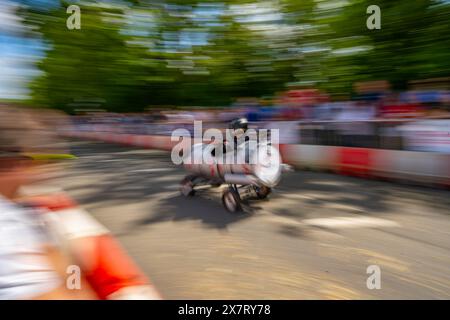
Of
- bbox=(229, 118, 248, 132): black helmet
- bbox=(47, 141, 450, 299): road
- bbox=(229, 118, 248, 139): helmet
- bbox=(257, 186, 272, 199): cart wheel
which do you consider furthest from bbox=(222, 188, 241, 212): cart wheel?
bbox=(229, 118, 248, 132): black helmet

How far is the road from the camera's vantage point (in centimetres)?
350

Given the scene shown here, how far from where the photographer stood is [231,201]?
6.27 metres

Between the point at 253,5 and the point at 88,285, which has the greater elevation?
the point at 253,5

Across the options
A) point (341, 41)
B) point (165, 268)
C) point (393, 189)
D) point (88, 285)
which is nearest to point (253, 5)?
point (341, 41)

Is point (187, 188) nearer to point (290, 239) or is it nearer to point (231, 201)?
point (231, 201)

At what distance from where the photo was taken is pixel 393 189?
7.66 meters

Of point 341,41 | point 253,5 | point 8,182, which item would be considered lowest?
point 8,182

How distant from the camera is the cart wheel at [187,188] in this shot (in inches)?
296

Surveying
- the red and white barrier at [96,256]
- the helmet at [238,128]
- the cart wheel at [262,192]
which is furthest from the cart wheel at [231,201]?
the red and white barrier at [96,256]

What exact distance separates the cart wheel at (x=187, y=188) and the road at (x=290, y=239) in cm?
17

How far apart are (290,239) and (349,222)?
3.73ft

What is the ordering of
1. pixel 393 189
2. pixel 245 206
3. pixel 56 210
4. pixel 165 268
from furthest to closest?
pixel 393 189 → pixel 245 206 → pixel 165 268 → pixel 56 210

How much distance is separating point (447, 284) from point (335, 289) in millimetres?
1047
